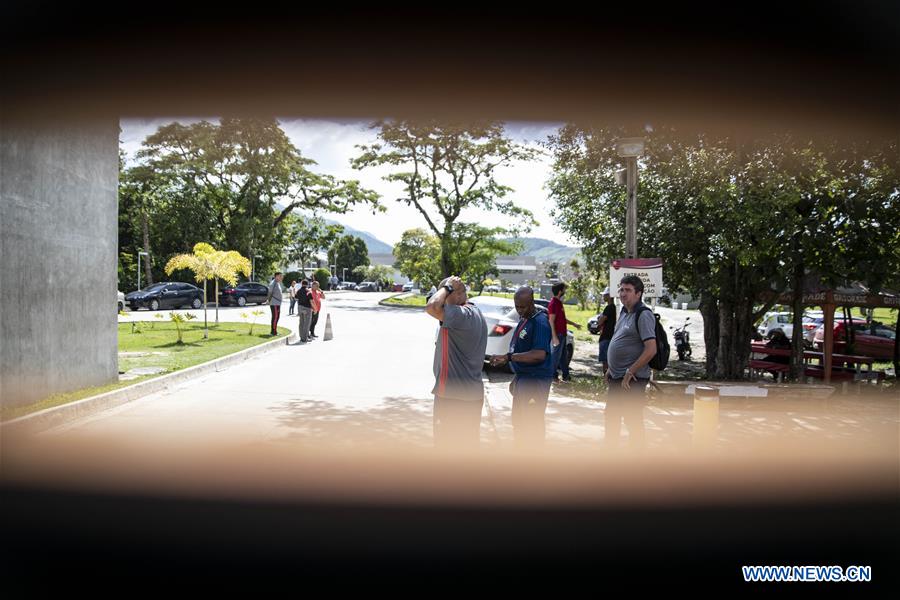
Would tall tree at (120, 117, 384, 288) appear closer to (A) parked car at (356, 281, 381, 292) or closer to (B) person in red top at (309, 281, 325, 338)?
(B) person in red top at (309, 281, 325, 338)

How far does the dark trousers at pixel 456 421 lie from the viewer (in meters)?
4.80

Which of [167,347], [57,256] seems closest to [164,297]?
[167,347]

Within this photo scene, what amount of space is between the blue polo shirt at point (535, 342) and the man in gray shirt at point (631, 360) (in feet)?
2.09

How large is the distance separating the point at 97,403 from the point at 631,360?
6.50 meters

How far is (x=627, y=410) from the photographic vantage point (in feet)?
18.2

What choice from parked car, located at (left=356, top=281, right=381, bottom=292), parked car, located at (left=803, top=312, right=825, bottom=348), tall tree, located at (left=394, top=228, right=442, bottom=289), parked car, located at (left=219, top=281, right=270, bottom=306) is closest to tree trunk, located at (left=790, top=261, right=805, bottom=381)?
parked car, located at (left=803, top=312, right=825, bottom=348)

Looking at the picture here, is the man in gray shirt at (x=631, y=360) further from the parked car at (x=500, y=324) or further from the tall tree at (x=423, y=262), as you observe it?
the tall tree at (x=423, y=262)

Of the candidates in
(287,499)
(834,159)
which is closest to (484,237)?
(834,159)

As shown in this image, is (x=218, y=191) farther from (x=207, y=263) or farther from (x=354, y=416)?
(x=354, y=416)

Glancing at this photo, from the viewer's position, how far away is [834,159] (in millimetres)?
9531

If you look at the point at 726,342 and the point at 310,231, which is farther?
the point at 310,231

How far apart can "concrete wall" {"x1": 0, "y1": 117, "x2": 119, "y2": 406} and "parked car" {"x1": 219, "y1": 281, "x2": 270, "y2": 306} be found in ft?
87.6

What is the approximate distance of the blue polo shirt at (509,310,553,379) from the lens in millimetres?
5320

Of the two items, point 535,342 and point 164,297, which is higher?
point 535,342
